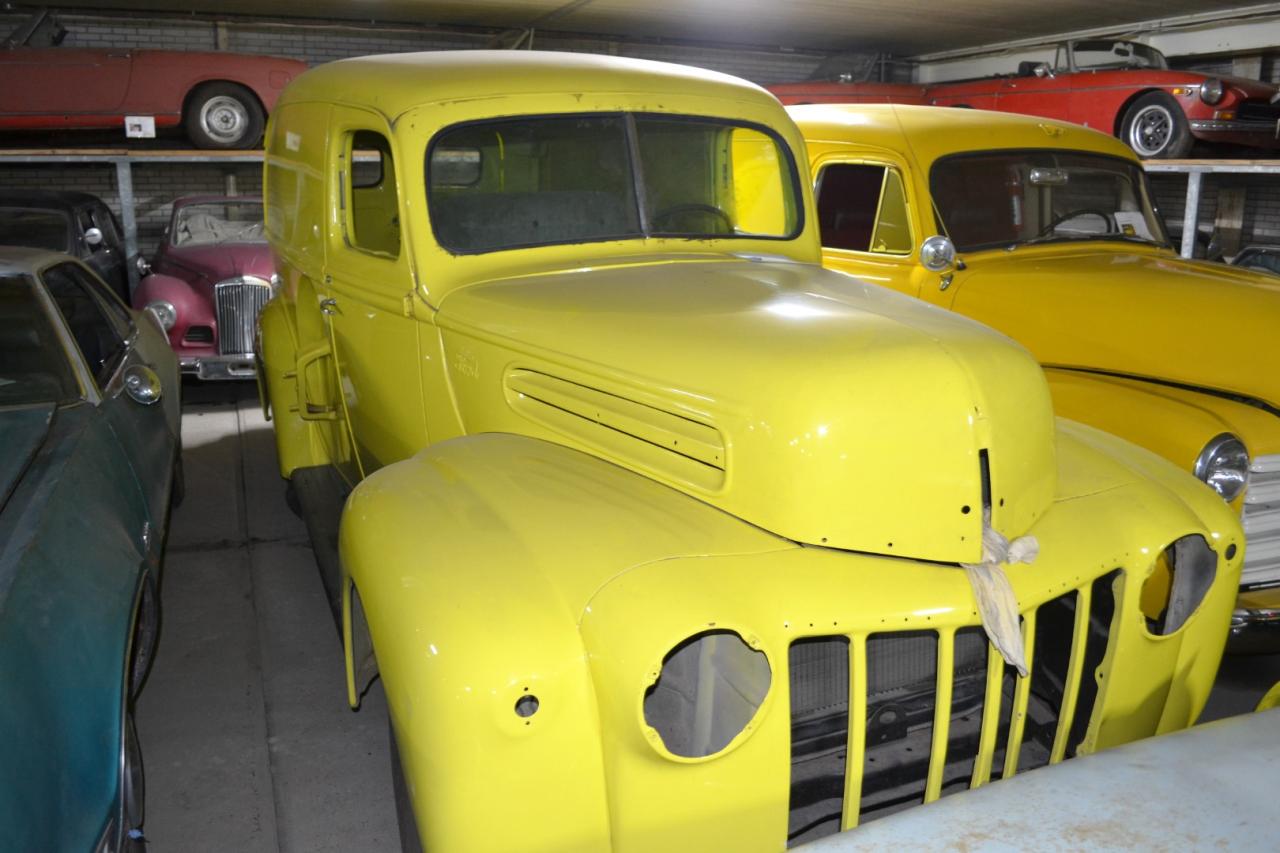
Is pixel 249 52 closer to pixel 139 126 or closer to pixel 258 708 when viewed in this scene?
pixel 139 126

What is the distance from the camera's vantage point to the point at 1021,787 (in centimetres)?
173

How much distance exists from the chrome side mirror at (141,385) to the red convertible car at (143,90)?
7286 millimetres

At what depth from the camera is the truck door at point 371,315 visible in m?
3.23

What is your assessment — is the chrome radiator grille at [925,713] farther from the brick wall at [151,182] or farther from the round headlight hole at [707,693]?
the brick wall at [151,182]

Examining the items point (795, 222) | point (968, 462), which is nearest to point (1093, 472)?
point (968, 462)

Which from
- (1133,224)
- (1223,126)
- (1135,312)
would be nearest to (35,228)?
(1133,224)

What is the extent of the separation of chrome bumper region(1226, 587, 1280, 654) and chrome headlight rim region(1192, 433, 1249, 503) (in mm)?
337

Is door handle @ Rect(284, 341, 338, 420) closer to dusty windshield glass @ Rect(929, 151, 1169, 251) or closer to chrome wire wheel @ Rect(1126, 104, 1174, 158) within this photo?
dusty windshield glass @ Rect(929, 151, 1169, 251)

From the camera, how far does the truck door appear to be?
3.23 metres

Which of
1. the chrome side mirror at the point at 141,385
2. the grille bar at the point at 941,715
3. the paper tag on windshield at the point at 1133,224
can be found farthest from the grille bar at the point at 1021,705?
the paper tag on windshield at the point at 1133,224

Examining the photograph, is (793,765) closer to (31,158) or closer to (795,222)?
(795,222)

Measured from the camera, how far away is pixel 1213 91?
9141 mm

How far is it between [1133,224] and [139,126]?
8949 mm

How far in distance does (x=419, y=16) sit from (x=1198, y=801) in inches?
497
